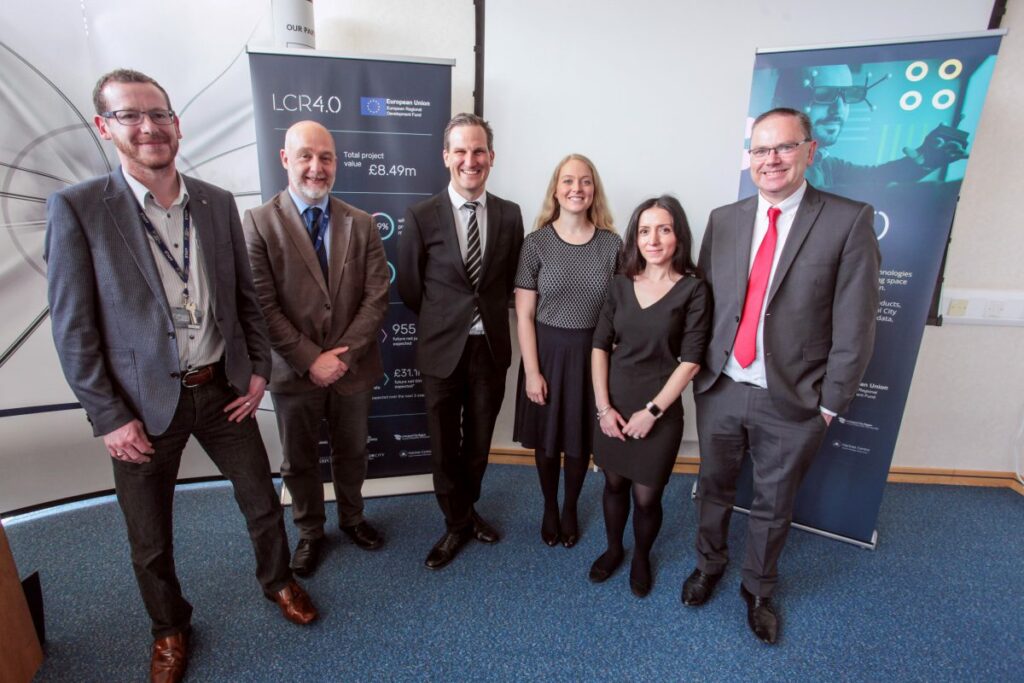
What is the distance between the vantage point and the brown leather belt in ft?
5.07

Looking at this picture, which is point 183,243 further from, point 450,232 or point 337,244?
point 450,232

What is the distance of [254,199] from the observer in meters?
2.70

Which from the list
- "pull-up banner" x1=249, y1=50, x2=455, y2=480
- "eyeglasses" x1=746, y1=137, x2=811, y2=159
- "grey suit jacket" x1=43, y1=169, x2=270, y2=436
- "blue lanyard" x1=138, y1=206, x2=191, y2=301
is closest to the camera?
"grey suit jacket" x1=43, y1=169, x2=270, y2=436

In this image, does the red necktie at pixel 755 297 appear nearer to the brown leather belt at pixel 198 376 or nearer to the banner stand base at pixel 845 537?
the banner stand base at pixel 845 537

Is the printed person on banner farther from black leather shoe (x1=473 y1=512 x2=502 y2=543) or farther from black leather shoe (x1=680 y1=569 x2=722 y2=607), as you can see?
black leather shoe (x1=473 y1=512 x2=502 y2=543)

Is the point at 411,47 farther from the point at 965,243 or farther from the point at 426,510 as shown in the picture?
the point at 965,243

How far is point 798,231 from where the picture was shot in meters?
1.71

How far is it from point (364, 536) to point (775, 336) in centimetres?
198

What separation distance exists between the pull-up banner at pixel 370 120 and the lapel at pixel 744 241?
1.46 meters

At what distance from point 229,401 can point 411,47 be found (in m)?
2.09

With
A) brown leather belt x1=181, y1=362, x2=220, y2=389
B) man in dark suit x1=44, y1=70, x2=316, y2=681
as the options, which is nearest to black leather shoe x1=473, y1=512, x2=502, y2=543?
man in dark suit x1=44, y1=70, x2=316, y2=681

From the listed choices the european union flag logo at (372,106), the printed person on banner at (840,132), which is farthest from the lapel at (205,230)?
the printed person on banner at (840,132)

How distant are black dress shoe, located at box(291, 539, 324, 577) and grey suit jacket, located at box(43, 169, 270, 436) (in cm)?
99

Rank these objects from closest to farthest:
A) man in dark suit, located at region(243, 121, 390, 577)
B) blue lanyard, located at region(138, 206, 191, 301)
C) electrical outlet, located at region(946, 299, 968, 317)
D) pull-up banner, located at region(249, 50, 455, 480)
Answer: blue lanyard, located at region(138, 206, 191, 301), man in dark suit, located at region(243, 121, 390, 577), pull-up banner, located at region(249, 50, 455, 480), electrical outlet, located at region(946, 299, 968, 317)
